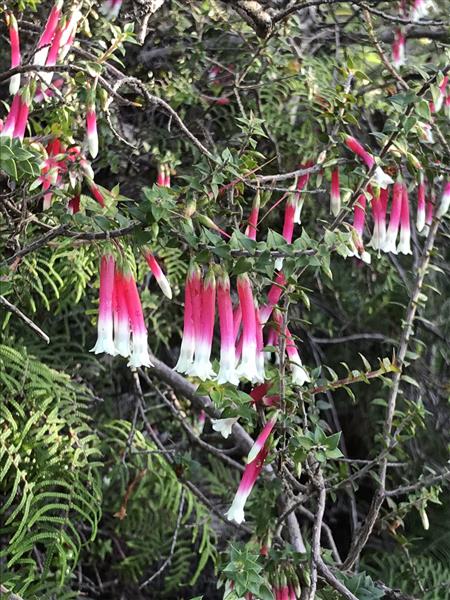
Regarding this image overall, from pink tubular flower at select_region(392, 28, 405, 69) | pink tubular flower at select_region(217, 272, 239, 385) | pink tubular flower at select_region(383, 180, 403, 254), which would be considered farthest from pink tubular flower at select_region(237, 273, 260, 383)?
pink tubular flower at select_region(392, 28, 405, 69)

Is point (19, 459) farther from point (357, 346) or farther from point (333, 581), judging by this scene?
point (357, 346)

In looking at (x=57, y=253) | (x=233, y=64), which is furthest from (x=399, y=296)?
(x=57, y=253)

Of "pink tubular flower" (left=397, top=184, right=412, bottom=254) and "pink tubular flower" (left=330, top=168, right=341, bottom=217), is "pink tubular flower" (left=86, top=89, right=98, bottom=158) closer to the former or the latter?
"pink tubular flower" (left=330, top=168, right=341, bottom=217)

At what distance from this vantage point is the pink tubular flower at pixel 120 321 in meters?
1.24

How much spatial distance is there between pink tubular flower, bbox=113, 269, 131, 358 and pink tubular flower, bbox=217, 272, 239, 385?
0.49 feet

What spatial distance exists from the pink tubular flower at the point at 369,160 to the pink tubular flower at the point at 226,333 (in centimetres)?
40

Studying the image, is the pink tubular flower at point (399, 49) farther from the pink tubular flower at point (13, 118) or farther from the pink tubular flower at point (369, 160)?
the pink tubular flower at point (13, 118)

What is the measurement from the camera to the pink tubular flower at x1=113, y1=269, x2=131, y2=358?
124 centimetres

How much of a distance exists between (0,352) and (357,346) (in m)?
1.40

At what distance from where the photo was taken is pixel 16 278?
5.73 ft

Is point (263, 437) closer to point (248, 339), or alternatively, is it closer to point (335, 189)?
point (248, 339)

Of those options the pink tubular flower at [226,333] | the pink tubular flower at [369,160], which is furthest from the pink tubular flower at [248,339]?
the pink tubular flower at [369,160]

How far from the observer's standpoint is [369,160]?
154 centimetres

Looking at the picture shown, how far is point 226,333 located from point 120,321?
0.56 feet
